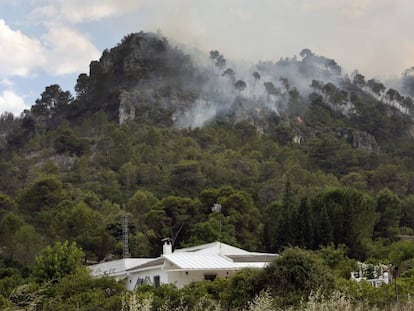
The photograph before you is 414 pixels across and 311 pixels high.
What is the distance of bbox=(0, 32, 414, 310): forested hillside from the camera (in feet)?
148

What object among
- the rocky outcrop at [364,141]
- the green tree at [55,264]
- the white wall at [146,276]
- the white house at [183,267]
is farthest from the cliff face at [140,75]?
the green tree at [55,264]

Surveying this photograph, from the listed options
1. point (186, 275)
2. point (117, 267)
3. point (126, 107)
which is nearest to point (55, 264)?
point (117, 267)

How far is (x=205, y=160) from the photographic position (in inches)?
2837

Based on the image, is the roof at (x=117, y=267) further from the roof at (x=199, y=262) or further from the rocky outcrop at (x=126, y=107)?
the rocky outcrop at (x=126, y=107)

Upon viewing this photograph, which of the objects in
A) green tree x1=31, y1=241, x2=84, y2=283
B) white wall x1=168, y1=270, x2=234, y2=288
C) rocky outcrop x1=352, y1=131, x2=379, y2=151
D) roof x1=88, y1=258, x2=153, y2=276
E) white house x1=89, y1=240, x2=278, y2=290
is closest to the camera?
white house x1=89, y1=240, x2=278, y2=290

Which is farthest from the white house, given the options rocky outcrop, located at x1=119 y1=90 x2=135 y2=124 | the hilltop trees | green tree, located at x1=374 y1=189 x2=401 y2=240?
the hilltop trees

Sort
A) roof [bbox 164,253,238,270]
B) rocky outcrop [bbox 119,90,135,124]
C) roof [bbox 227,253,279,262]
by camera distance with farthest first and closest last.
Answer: rocky outcrop [bbox 119,90,135,124]
roof [bbox 227,253,279,262]
roof [bbox 164,253,238,270]

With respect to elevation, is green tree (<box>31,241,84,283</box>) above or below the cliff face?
below

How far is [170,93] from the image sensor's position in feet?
356

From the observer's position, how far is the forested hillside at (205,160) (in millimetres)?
45219

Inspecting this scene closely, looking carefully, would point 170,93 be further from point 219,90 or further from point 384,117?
point 384,117

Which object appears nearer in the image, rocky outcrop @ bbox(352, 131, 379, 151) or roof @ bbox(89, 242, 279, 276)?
roof @ bbox(89, 242, 279, 276)

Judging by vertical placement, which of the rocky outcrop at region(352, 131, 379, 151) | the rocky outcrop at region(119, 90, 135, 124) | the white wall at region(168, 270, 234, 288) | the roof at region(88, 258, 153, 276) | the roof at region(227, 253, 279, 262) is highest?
the rocky outcrop at region(119, 90, 135, 124)

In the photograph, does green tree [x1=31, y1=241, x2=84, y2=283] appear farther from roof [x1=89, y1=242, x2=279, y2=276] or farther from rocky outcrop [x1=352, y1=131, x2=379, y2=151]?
rocky outcrop [x1=352, y1=131, x2=379, y2=151]
